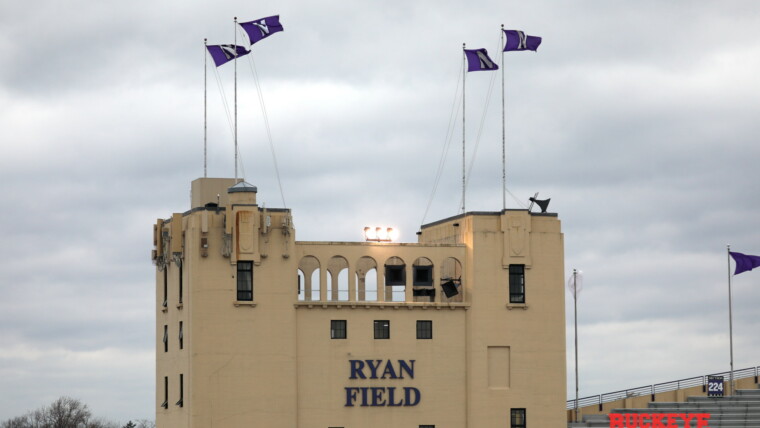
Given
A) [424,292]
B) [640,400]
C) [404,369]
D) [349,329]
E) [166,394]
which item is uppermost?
[424,292]

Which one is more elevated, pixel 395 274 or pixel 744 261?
pixel 744 261

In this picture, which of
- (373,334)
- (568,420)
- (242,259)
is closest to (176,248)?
(242,259)

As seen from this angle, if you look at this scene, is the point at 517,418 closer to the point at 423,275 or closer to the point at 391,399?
the point at 391,399

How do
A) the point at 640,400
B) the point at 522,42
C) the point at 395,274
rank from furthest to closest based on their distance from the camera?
the point at 640,400 < the point at 522,42 < the point at 395,274

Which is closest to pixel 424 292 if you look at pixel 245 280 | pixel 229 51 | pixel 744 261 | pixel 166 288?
pixel 245 280

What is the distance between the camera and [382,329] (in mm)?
98812

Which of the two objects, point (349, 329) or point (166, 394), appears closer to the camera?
point (349, 329)

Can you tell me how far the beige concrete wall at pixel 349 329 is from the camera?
96438 mm

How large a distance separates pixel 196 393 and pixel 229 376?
2151mm

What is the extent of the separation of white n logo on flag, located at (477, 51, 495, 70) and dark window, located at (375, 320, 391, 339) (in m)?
17.2

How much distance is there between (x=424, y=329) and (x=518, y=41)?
18.9 meters

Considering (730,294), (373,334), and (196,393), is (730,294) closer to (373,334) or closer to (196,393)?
(373,334)

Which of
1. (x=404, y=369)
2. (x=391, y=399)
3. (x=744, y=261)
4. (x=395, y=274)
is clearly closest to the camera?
(x=391, y=399)

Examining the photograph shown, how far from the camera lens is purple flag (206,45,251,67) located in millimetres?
100312
